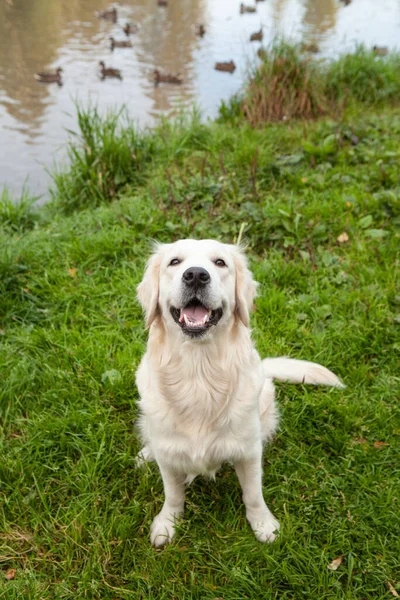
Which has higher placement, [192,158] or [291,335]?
[192,158]

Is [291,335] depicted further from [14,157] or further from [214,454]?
[14,157]

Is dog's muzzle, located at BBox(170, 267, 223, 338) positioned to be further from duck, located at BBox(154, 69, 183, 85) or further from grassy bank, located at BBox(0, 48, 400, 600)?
duck, located at BBox(154, 69, 183, 85)

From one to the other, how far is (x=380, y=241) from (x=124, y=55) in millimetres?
6435

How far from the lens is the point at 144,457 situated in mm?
2414

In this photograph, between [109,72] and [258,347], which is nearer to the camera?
[258,347]

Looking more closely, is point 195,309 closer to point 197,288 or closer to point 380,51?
point 197,288

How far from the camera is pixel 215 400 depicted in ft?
6.54

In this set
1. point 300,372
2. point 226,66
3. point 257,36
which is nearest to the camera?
point 300,372

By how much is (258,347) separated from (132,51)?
288 inches

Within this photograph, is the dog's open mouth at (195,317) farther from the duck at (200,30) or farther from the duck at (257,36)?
the duck at (200,30)

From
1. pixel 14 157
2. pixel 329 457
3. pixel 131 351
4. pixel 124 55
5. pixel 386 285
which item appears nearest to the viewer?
pixel 329 457

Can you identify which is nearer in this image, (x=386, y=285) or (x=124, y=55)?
(x=386, y=285)

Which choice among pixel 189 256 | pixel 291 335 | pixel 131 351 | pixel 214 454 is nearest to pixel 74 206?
pixel 131 351

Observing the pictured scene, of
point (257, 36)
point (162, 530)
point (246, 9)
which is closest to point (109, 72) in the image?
point (257, 36)
